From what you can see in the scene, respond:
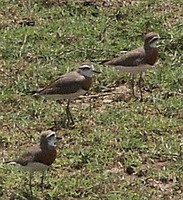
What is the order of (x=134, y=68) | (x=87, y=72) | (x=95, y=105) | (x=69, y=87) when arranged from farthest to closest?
(x=134, y=68), (x=95, y=105), (x=87, y=72), (x=69, y=87)

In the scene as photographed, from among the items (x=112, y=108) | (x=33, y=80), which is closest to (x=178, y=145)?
(x=112, y=108)

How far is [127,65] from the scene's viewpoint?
10.9 meters

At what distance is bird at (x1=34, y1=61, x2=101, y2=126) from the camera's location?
402 inches

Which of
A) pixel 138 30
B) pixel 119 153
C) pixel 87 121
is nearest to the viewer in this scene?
pixel 119 153

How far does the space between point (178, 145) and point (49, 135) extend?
1.56 meters

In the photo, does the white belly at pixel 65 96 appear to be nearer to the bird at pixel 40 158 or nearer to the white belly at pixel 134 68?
the white belly at pixel 134 68

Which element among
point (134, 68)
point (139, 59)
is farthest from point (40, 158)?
point (139, 59)

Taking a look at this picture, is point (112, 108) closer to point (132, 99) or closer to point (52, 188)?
point (132, 99)

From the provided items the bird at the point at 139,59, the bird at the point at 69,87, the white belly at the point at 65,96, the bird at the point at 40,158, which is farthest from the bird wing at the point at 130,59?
the bird at the point at 40,158

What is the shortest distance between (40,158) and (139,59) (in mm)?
2852

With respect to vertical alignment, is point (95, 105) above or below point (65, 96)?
below

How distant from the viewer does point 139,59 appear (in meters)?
10.9

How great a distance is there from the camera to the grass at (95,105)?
8.78m

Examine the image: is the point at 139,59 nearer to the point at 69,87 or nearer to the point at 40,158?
the point at 69,87
